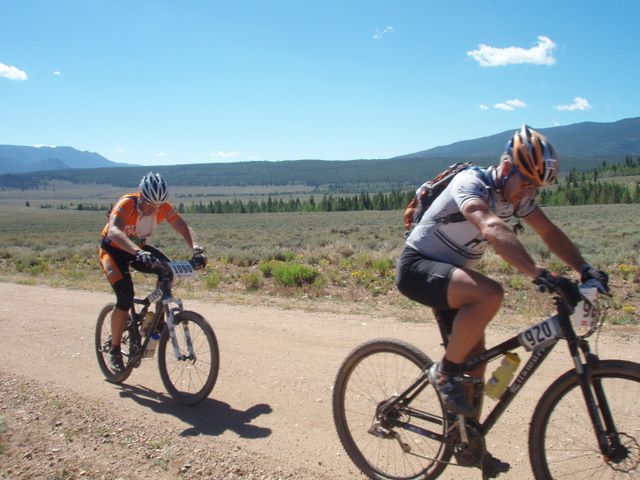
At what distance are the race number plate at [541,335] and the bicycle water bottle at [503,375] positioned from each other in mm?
112

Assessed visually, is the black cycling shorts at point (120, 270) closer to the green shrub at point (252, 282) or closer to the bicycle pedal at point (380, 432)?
the bicycle pedal at point (380, 432)

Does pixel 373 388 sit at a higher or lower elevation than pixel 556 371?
higher

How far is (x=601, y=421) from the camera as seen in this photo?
116 inches

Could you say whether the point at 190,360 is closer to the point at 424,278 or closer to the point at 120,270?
the point at 120,270

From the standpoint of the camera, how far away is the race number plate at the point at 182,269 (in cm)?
512

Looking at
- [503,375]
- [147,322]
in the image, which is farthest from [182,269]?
[503,375]

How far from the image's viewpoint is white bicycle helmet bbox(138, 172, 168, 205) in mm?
5320

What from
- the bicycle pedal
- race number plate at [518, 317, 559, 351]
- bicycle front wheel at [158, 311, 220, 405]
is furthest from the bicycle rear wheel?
race number plate at [518, 317, 559, 351]

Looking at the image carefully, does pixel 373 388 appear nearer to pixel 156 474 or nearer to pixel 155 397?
pixel 156 474

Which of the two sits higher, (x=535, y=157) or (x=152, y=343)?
(x=535, y=157)

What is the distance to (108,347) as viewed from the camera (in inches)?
232

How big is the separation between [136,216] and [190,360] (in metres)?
1.59

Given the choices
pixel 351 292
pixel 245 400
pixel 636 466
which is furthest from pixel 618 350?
pixel 351 292

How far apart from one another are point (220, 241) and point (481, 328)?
3108cm
